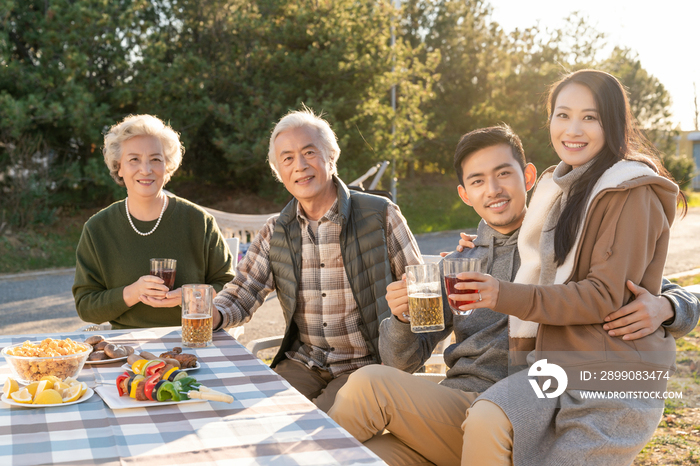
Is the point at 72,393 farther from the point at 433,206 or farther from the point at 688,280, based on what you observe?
the point at 433,206

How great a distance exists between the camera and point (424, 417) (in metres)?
2.24

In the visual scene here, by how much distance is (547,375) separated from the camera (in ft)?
6.61

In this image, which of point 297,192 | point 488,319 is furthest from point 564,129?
point 297,192

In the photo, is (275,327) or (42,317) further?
(42,317)

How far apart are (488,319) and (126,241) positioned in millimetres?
1927

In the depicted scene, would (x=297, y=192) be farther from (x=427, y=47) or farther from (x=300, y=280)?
(x=427, y=47)

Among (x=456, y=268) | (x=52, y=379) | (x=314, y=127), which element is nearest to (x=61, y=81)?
(x=314, y=127)

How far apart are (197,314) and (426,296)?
87 cm

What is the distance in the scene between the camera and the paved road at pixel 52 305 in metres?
6.93

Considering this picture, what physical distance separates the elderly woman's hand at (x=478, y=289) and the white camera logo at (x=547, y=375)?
281 millimetres

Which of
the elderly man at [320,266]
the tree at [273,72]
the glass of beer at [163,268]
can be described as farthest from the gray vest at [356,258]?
the tree at [273,72]

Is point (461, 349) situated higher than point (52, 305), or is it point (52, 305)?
point (461, 349)

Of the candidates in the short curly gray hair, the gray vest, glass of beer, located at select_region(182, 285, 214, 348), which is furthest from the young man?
the short curly gray hair

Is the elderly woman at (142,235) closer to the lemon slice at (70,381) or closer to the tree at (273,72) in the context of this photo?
the lemon slice at (70,381)
